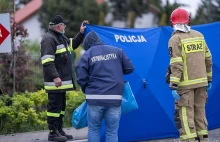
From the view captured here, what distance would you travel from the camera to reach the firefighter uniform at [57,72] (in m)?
8.20

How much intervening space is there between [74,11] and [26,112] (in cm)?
2842

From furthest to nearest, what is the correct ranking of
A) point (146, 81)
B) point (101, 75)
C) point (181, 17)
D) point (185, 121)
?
1. point (146, 81)
2. point (181, 17)
3. point (185, 121)
4. point (101, 75)

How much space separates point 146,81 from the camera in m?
8.12

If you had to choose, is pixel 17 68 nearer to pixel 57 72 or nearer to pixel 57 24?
pixel 57 24

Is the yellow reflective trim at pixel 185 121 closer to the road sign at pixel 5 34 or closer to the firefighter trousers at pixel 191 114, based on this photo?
the firefighter trousers at pixel 191 114

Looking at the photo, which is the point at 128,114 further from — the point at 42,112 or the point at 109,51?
the point at 42,112

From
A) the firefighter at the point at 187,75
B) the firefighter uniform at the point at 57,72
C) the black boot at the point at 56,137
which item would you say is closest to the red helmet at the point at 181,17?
the firefighter at the point at 187,75

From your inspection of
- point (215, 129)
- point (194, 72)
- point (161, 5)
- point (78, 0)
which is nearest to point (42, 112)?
point (215, 129)

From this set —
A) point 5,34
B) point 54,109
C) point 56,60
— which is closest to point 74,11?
point 5,34

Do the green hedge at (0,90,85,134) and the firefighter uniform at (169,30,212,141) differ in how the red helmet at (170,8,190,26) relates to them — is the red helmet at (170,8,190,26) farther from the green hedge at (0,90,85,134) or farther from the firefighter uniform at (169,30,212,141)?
the green hedge at (0,90,85,134)

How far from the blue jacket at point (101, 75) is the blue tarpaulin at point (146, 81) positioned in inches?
45.7

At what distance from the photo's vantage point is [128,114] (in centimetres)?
796

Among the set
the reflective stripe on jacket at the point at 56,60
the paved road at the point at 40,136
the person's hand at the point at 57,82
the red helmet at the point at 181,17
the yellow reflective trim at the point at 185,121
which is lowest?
the paved road at the point at 40,136

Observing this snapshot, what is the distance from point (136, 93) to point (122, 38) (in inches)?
35.6
